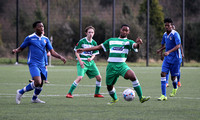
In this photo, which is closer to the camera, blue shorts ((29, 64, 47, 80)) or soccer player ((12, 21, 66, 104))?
blue shorts ((29, 64, 47, 80))

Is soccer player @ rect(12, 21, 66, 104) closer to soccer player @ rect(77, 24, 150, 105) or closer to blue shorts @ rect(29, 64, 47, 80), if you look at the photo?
blue shorts @ rect(29, 64, 47, 80)

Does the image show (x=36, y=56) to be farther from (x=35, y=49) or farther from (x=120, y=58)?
(x=120, y=58)

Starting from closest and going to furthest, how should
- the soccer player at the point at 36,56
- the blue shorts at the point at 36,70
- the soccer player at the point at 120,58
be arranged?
the soccer player at the point at 120,58 → the blue shorts at the point at 36,70 → the soccer player at the point at 36,56

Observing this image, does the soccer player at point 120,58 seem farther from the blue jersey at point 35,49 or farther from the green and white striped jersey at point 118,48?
the blue jersey at point 35,49

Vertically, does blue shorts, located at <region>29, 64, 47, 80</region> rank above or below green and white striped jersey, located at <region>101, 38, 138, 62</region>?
below

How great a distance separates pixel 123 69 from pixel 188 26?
142 ft

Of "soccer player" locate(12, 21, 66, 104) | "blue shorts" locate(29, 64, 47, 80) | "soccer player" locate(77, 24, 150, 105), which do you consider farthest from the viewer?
"soccer player" locate(12, 21, 66, 104)

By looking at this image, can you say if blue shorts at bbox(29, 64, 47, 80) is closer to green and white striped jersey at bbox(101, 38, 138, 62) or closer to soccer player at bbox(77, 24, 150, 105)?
soccer player at bbox(77, 24, 150, 105)

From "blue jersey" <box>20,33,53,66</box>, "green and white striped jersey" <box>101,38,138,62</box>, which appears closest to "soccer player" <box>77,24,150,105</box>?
"green and white striped jersey" <box>101,38,138,62</box>

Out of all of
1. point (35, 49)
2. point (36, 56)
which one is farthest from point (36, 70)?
point (35, 49)

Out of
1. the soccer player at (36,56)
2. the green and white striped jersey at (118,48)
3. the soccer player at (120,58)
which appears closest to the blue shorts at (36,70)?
the soccer player at (36,56)

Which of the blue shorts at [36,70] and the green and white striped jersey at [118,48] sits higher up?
the green and white striped jersey at [118,48]

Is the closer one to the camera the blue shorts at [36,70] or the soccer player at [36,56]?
the blue shorts at [36,70]

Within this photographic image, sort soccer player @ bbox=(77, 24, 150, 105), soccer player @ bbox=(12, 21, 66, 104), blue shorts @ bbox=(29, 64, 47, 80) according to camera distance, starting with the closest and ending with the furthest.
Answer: soccer player @ bbox=(77, 24, 150, 105) → blue shorts @ bbox=(29, 64, 47, 80) → soccer player @ bbox=(12, 21, 66, 104)
